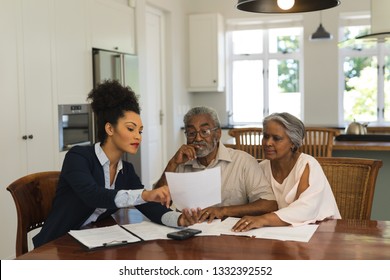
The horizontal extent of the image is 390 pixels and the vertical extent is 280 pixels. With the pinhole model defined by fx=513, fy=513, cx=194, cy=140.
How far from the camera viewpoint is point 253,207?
2104 millimetres

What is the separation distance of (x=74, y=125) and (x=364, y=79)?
413cm

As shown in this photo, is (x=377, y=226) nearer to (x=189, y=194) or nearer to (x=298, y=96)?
(x=189, y=194)

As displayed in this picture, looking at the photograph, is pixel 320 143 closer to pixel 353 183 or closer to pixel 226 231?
pixel 353 183

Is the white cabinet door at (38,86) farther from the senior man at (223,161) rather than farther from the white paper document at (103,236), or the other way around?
the white paper document at (103,236)

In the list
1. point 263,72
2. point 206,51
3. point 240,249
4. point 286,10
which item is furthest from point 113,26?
point 240,249

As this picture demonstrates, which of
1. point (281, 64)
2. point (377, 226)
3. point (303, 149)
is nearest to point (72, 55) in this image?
point (303, 149)

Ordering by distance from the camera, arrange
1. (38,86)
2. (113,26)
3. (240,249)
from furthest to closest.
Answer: (113,26), (38,86), (240,249)

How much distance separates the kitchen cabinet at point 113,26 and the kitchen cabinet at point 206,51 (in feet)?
5.41

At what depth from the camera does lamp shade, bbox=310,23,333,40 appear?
6223 millimetres

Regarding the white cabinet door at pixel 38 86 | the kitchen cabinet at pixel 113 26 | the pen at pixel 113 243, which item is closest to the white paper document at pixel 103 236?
the pen at pixel 113 243

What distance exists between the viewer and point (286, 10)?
216 centimetres

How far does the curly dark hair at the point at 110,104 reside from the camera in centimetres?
198
